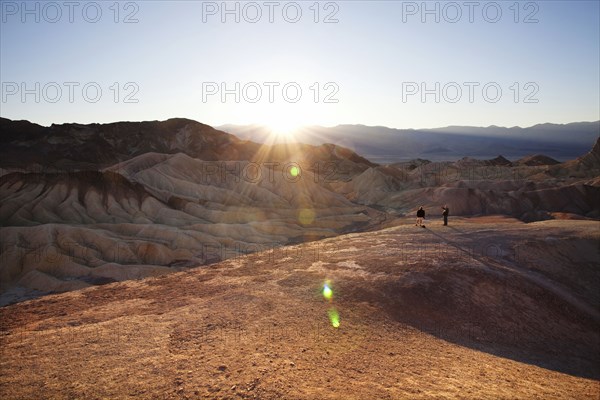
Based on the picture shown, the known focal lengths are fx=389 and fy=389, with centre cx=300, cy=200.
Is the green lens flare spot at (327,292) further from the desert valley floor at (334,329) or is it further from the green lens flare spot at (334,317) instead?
the green lens flare spot at (334,317)

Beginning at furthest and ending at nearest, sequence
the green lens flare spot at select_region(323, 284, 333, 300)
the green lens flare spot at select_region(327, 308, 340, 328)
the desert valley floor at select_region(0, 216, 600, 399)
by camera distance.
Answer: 1. the green lens flare spot at select_region(323, 284, 333, 300)
2. the green lens flare spot at select_region(327, 308, 340, 328)
3. the desert valley floor at select_region(0, 216, 600, 399)

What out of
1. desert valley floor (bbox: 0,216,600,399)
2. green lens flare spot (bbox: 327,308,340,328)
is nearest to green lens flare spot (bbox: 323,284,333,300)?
desert valley floor (bbox: 0,216,600,399)

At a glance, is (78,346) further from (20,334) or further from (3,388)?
(20,334)

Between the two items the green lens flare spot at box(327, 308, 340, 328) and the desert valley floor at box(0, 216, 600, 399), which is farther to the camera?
the green lens flare spot at box(327, 308, 340, 328)

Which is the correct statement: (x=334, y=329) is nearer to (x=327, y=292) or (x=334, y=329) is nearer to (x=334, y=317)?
(x=334, y=317)

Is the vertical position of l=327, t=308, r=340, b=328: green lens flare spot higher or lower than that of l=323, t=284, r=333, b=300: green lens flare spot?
lower

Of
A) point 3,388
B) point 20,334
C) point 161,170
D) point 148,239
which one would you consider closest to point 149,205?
point 148,239

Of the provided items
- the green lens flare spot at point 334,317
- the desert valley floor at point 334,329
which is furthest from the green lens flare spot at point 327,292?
the green lens flare spot at point 334,317

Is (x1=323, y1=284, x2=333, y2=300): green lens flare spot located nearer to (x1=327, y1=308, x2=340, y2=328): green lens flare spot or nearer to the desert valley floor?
the desert valley floor
